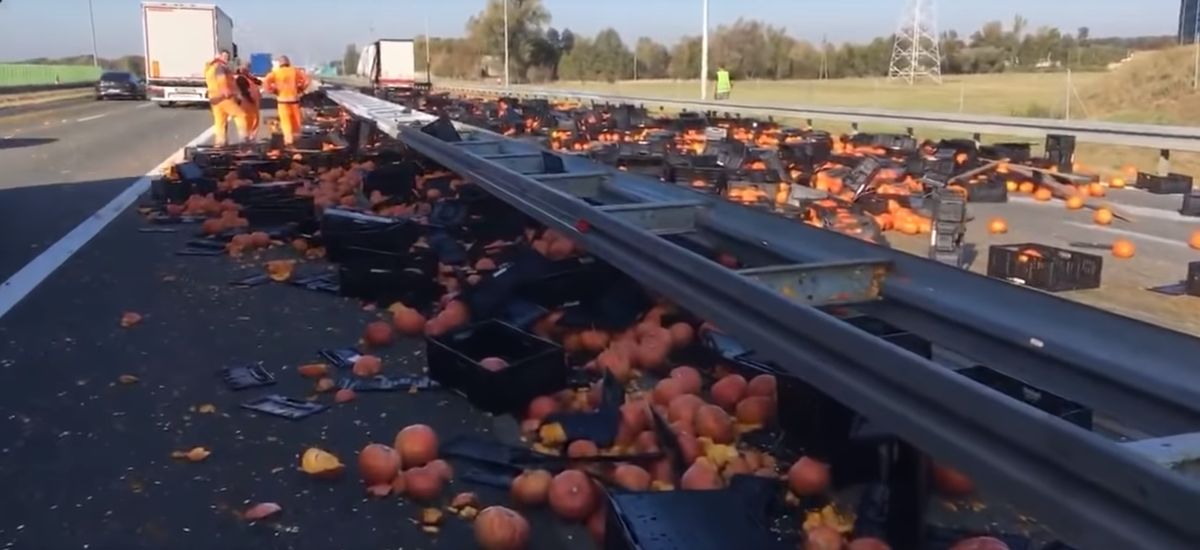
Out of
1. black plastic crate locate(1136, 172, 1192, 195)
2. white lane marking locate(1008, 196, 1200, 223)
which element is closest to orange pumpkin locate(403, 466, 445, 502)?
white lane marking locate(1008, 196, 1200, 223)

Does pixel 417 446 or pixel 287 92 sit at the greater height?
pixel 287 92

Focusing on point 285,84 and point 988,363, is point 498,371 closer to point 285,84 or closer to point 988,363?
point 988,363

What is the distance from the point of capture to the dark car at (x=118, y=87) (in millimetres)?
61688

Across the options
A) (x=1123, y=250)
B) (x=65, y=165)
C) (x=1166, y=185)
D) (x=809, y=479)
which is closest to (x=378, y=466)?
(x=809, y=479)

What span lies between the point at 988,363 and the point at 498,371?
2386mm

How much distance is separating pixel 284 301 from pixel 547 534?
179 inches

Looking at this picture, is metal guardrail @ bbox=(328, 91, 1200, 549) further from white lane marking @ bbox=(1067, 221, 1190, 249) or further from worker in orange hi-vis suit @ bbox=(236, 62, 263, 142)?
worker in orange hi-vis suit @ bbox=(236, 62, 263, 142)

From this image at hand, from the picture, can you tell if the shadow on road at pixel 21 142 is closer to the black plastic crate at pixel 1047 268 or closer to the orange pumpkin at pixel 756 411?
the black plastic crate at pixel 1047 268

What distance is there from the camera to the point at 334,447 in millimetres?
5199

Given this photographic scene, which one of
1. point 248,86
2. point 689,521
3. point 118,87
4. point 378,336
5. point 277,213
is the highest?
point 248,86

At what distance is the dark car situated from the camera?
6169 centimetres

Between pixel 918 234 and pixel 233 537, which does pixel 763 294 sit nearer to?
pixel 233 537

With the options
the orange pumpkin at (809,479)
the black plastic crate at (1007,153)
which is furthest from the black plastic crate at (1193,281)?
the black plastic crate at (1007,153)

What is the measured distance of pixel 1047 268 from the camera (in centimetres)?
873
